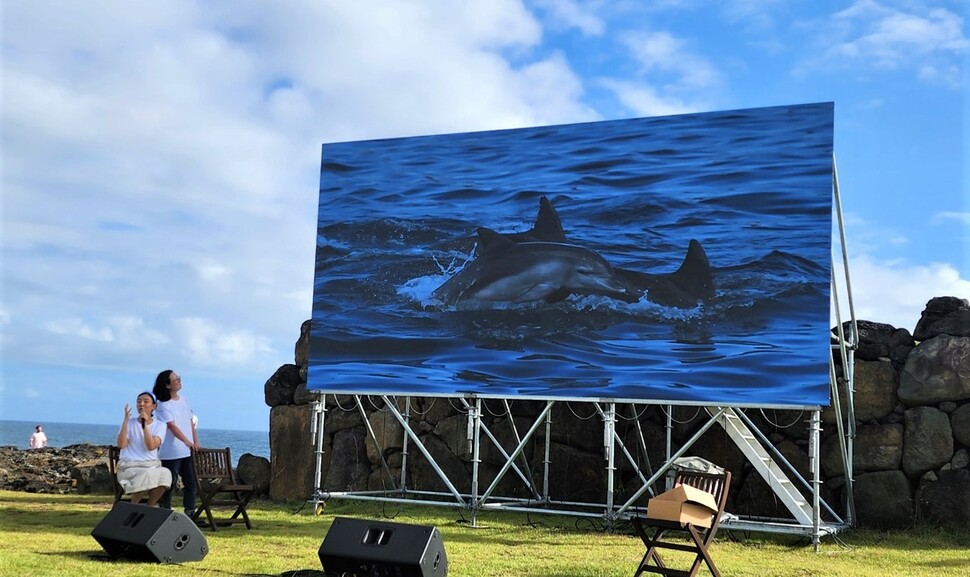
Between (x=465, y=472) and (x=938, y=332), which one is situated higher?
(x=938, y=332)

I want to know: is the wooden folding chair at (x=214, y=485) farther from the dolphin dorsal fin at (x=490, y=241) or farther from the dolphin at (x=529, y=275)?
the dolphin dorsal fin at (x=490, y=241)

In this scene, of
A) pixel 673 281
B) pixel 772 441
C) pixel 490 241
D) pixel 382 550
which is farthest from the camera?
pixel 490 241

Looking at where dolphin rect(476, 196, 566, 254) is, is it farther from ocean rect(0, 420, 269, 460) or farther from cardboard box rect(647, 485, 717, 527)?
ocean rect(0, 420, 269, 460)

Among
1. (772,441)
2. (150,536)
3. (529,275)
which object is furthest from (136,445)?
(772,441)

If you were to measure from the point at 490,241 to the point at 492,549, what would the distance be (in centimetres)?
378

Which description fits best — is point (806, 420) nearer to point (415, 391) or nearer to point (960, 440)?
point (960, 440)

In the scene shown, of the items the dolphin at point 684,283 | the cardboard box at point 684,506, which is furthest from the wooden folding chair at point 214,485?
the dolphin at point 684,283

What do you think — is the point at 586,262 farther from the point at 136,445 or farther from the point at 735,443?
the point at 136,445

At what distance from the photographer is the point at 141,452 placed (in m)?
8.83

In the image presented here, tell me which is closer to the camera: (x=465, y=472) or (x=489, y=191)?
(x=489, y=191)

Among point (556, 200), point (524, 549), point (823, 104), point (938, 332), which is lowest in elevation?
point (524, 549)

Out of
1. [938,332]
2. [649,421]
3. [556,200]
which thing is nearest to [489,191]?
[556,200]

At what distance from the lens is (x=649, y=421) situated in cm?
1194

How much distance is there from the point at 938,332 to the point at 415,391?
5719mm
